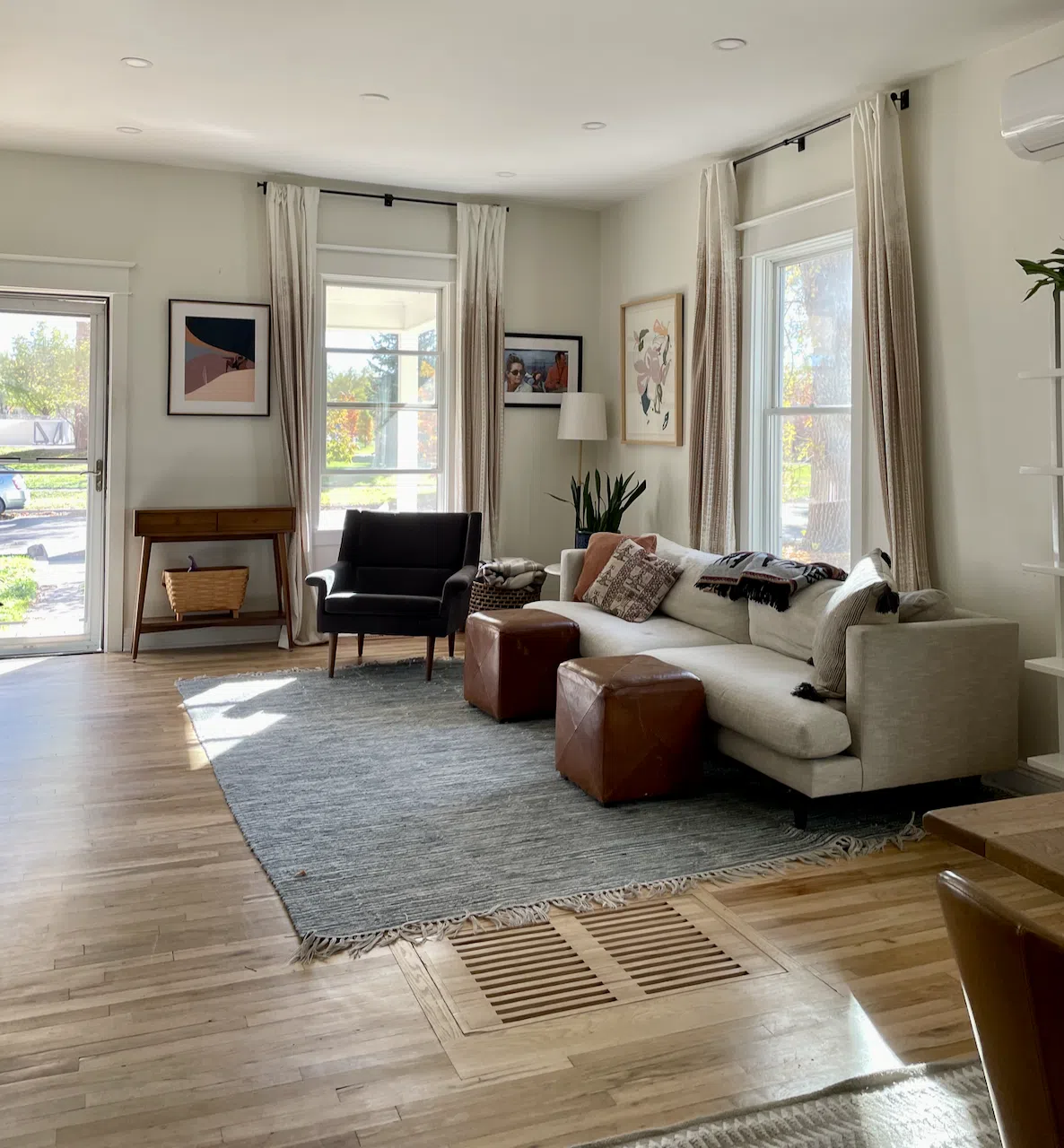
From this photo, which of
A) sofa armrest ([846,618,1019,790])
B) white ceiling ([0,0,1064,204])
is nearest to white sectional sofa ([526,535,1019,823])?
sofa armrest ([846,618,1019,790])

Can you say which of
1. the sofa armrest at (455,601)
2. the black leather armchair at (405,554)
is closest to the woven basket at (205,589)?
the black leather armchair at (405,554)

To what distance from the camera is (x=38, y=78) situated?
4539mm

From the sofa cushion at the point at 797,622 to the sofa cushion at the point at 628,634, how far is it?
0.93 ft

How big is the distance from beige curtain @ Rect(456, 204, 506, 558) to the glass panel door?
81.6 inches

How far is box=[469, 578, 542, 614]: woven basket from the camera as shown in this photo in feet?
20.3

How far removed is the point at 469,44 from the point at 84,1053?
357 cm

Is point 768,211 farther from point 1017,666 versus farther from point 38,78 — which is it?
point 38,78

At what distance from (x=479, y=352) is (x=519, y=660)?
270 cm

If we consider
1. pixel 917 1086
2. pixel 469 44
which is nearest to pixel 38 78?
pixel 469 44

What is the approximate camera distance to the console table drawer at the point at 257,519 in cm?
600

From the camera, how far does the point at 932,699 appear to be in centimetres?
352

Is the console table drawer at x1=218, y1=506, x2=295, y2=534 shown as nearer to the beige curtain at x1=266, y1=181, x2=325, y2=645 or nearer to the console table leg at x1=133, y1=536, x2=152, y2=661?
the beige curtain at x1=266, y1=181, x2=325, y2=645

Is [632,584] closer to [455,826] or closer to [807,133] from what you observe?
[455,826]

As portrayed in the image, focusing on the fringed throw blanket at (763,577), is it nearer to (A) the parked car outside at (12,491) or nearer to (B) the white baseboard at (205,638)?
(B) the white baseboard at (205,638)
